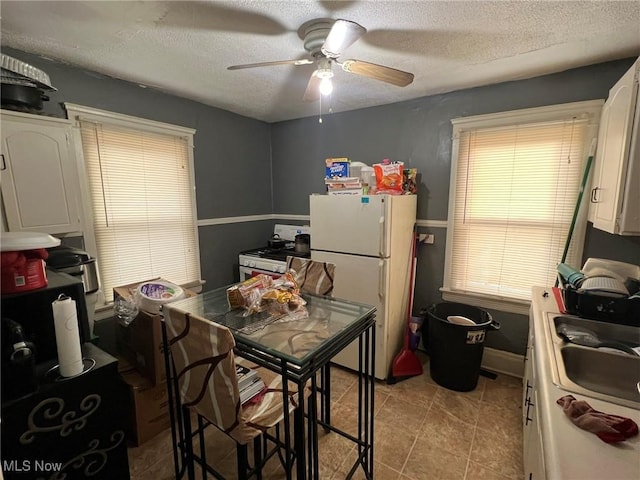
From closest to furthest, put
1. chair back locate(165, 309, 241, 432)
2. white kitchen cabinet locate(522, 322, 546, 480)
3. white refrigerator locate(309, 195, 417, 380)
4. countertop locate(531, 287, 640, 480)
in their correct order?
countertop locate(531, 287, 640, 480), white kitchen cabinet locate(522, 322, 546, 480), chair back locate(165, 309, 241, 432), white refrigerator locate(309, 195, 417, 380)

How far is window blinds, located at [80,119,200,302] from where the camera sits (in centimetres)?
220

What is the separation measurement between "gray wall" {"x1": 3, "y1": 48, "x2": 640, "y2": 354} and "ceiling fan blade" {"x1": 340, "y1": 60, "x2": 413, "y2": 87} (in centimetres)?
116

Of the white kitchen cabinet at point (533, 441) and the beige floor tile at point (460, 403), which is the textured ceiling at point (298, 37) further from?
the beige floor tile at point (460, 403)

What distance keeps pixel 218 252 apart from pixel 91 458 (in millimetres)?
1964

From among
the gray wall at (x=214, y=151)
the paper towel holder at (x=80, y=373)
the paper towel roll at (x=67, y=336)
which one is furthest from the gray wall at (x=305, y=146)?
the paper towel holder at (x=80, y=373)

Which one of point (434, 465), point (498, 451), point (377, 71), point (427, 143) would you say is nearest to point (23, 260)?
point (377, 71)

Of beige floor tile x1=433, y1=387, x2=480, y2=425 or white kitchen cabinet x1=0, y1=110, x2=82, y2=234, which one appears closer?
white kitchen cabinet x1=0, y1=110, x2=82, y2=234

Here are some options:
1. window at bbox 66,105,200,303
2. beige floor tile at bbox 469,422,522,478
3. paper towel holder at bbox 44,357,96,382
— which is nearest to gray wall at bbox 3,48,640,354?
window at bbox 66,105,200,303

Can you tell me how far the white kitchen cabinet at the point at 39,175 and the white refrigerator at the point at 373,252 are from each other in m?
1.71

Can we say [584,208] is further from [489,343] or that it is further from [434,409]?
[434,409]

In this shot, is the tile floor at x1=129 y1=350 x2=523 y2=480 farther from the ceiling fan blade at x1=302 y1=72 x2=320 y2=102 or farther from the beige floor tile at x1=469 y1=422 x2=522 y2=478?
the ceiling fan blade at x1=302 y1=72 x2=320 y2=102

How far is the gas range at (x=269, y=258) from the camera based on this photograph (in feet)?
9.41

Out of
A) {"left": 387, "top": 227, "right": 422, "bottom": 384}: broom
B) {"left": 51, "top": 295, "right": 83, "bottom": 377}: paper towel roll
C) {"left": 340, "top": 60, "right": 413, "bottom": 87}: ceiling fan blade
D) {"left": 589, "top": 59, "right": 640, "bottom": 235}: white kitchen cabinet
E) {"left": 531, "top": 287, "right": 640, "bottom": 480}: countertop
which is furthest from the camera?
{"left": 387, "top": 227, "right": 422, "bottom": 384}: broom

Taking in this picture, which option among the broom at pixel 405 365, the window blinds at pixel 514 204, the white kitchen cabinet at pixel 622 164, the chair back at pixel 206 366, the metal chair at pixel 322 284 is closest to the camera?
the chair back at pixel 206 366
